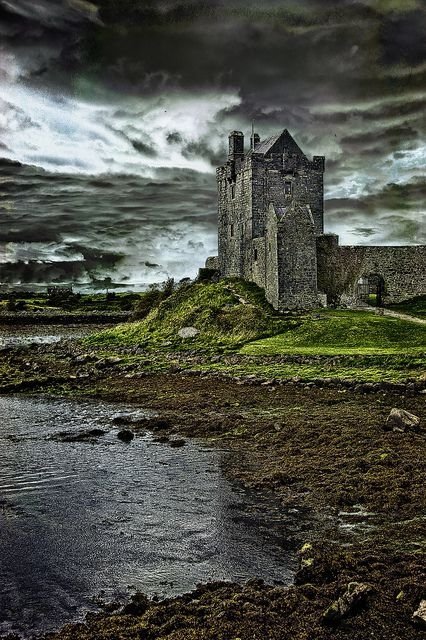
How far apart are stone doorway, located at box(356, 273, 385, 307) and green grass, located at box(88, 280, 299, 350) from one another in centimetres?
717

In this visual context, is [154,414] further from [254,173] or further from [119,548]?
[254,173]

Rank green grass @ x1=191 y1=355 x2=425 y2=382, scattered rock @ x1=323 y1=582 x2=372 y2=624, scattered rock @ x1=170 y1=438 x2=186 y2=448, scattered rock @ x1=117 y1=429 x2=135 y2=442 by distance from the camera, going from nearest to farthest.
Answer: scattered rock @ x1=323 y1=582 x2=372 y2=624
scattered rock @ x1=170 y1=438 x2=186 y2=448
scattered rock @ x1=117 y1=429 x2=135 y2=442
green grass @ x1=191 y1=355 x2=425 y2=382

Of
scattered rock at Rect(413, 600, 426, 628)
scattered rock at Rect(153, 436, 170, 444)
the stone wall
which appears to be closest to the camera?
scattered rock at Rect(413, 600, 426, 628)

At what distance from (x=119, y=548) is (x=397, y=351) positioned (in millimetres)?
19783

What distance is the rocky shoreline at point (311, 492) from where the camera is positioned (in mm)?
7695

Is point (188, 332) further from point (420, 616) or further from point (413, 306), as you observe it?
point (420, 616)

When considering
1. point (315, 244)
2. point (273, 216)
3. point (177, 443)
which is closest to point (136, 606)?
point (177, 443)

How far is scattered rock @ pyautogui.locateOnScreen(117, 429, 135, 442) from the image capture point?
17891 mm

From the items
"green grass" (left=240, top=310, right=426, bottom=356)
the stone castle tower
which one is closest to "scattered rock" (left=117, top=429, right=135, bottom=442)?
"green grass" (left=240, top=310, right=426, bottom=356)

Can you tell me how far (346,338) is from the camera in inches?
1238

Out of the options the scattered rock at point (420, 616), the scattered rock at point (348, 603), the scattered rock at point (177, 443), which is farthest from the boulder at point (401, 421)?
the scattered rock at point (420, 616)

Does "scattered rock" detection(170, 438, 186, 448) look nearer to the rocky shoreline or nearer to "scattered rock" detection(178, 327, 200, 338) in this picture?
the rocky shoreline

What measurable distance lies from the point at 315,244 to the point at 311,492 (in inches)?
1214

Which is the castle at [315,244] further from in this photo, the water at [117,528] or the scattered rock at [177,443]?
the water at [117,528]
